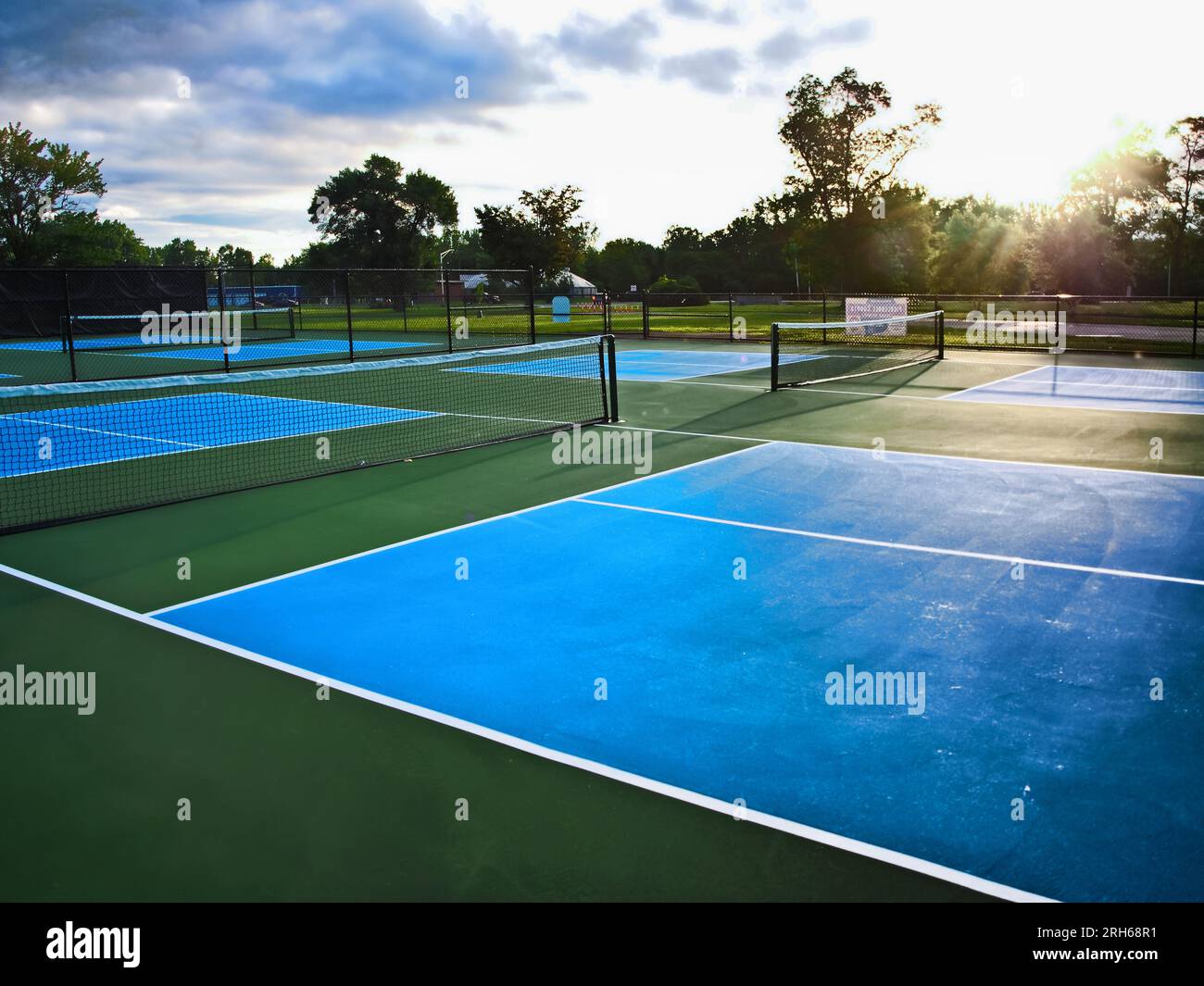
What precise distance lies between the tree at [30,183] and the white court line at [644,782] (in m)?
63.8

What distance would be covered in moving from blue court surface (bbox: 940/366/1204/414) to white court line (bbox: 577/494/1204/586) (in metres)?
9.58

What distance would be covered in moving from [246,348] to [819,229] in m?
26.3

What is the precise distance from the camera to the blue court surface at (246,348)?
29.2 m

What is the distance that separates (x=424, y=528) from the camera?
31.4 feet

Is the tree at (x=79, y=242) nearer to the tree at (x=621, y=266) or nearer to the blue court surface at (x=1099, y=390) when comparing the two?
the tree at (x=621, y=266)

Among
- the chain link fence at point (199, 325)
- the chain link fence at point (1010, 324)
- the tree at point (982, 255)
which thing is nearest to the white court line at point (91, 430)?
the chain link fence at point (199, 325)

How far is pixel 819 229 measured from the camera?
45000 mm

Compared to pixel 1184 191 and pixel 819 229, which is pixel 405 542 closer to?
pixel 819 229

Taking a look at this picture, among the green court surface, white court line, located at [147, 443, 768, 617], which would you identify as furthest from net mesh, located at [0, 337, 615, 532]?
white court line, located at [147, 443, 768, 617]

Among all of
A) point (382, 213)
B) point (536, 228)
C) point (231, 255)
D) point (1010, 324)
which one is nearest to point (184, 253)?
point (231, 255)
